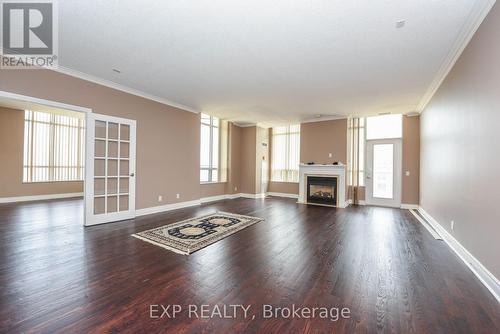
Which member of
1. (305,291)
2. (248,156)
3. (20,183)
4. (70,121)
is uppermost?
(70,121)

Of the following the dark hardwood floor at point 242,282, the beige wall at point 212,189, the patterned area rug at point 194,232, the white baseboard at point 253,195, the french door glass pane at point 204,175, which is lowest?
the dark hardwood floor at point 242,282

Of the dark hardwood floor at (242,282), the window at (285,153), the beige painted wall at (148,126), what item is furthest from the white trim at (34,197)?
the window at (285,153)

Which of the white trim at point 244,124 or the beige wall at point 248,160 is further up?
the white trim at point 244,124

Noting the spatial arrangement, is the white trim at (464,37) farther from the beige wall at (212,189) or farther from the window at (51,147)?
the window at (51,147)

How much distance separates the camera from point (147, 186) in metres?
5.16

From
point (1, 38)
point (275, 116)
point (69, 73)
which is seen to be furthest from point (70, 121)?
point (275, 116)

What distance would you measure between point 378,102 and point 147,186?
5930 millimetres

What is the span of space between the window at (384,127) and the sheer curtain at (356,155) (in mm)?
205

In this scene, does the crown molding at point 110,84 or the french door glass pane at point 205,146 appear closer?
the crown molding at point 110,84

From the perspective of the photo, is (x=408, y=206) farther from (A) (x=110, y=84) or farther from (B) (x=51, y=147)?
(B) (x=51, y=147)

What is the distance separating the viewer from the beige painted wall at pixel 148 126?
11.6ft

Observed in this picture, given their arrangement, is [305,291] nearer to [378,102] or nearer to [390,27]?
[390,27]

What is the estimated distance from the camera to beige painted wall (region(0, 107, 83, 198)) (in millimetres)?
6289

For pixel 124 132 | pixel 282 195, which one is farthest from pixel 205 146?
pixel 282 195
